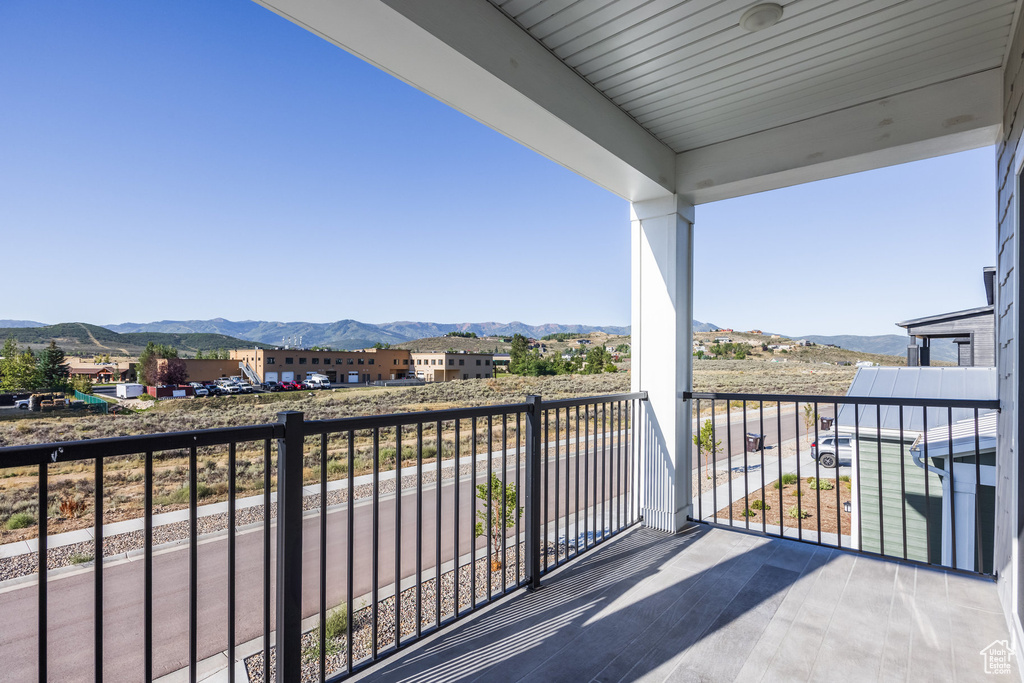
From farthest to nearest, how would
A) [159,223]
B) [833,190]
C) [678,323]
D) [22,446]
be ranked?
[833,190], [159,223], [678,323], [22,446]

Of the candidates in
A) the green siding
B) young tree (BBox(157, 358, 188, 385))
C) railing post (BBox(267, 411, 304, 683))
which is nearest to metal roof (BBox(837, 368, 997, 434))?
the green siding

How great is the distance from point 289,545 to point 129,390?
2.75 metres

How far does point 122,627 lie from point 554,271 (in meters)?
13.9

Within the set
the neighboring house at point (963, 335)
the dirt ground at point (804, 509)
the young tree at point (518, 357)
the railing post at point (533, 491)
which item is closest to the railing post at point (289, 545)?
the railing post at point (533, 491)

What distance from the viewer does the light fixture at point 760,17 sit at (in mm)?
1813

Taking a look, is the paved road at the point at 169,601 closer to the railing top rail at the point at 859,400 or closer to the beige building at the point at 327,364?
the railing top rail at the point at 859,400

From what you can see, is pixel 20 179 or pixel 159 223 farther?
pixel 159 223

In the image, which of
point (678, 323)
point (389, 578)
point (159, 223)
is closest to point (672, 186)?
point (678, 323)

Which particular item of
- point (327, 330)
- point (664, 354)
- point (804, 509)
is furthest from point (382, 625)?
point (804, 509)

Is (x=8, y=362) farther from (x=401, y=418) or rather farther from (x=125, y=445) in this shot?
(x=401, y=418)

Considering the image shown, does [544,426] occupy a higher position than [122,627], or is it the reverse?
[544,426]

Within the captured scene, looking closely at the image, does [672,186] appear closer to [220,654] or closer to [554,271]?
[220,654]

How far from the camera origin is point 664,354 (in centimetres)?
315

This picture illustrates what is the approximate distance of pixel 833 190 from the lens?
30.1 feet
